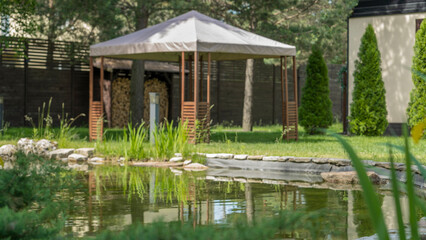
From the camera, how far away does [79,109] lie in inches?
609

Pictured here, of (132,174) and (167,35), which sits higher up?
(167,35)

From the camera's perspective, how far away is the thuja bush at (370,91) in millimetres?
12875

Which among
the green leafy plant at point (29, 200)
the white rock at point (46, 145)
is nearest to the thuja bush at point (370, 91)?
the white rock at point (46, 145)

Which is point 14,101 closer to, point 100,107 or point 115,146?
point 100,107

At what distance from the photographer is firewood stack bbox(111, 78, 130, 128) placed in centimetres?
1697

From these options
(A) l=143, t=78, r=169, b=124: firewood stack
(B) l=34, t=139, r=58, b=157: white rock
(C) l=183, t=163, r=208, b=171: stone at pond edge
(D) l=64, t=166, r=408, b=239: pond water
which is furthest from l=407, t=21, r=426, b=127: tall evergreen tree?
(A) l=143, t=78, r=169, b=124: firewood stack

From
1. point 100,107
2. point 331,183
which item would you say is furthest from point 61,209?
point 100,107

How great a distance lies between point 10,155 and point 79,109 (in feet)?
22.3

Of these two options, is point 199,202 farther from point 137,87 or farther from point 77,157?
point 137,87

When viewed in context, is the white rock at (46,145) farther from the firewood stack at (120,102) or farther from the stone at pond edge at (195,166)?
the firewood stack at (120,102)

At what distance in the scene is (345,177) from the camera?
22.9ft

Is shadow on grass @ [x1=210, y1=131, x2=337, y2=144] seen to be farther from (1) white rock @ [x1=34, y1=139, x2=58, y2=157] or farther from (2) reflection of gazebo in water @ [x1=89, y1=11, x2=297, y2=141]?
(1) white rock @ [x1=34, y1=139, x2=58, y2=157]

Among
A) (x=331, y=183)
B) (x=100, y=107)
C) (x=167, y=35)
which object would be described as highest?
(x=167, y=35)

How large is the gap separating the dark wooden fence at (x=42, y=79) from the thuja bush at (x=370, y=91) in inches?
285
